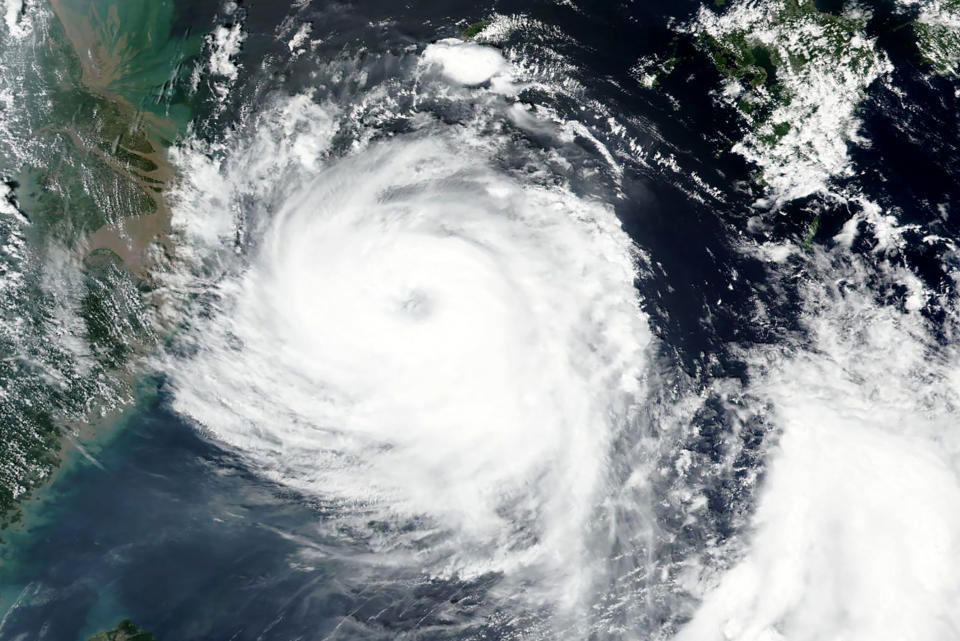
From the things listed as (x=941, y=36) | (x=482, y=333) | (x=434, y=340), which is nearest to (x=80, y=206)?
(x=434, y=340)

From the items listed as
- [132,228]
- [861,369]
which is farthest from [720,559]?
[132,228]

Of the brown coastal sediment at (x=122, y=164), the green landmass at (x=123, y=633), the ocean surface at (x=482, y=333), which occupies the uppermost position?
the brown coastal sediment at (x=122, y=164)

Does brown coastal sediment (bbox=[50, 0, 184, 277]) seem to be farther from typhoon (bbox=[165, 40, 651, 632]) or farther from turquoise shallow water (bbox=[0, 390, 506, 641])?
turquoise shallow water (bbox=[0, 390, 506, 641])

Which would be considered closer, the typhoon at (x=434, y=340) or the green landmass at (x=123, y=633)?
the typhoon at (x=434, y=340)

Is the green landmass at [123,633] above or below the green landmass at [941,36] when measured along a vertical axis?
below


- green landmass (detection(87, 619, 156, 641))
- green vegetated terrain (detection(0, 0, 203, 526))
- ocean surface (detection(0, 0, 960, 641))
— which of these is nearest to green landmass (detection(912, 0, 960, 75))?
ocean surface (detection(0, 0, 960, 641))

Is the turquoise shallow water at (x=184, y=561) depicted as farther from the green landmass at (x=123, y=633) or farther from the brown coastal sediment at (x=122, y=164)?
the brown coastal sediment at (x=122, y=164)

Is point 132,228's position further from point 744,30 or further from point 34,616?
point 744,30

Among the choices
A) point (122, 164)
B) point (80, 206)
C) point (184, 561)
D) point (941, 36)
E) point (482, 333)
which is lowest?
point (184, 561)

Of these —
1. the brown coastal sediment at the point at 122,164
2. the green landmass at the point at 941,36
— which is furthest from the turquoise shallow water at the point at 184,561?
the green landmass at the point at 941,36

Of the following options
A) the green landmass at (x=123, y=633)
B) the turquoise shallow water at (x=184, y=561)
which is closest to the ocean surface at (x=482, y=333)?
the turquoise shallow water at (x=184, y=561)

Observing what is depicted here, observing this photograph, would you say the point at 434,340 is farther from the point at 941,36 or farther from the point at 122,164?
the point at 941,36
